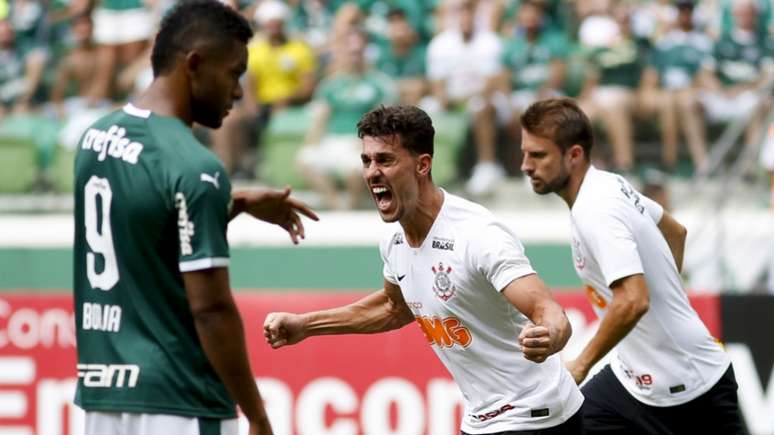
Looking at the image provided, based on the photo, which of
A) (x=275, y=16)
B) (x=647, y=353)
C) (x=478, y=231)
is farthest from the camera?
(x=275, y=16)

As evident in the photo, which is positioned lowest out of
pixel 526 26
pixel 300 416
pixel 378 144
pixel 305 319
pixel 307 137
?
pixel 300 416

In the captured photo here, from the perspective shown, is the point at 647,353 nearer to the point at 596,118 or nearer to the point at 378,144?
the point at 378,144

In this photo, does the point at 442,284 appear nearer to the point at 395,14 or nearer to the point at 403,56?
the point at 403,56

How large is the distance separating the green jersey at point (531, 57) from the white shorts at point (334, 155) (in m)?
1.63

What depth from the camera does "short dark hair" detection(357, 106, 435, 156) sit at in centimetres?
552

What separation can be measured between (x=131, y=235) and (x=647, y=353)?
2.94 m

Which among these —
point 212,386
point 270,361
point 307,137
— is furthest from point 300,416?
point 212,386

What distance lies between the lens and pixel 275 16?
13.3 metres

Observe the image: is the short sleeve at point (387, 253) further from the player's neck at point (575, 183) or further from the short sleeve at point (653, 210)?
the short sleeve at point (653, 210)

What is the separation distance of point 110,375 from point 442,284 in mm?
1502

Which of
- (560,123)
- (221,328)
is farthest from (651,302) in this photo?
(221,328)

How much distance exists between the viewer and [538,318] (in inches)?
192

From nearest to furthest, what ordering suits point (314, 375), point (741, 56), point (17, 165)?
point (314, 375), point (741, 56), point (17, 165)

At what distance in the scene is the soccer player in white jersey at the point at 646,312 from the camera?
20.4ft
